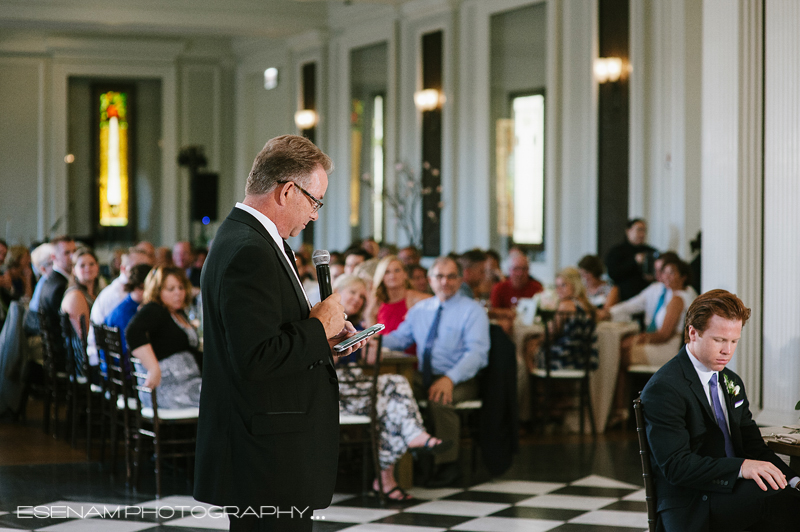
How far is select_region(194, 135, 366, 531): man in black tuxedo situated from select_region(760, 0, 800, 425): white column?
272 cm

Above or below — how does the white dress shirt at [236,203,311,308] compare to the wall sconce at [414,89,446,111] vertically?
below

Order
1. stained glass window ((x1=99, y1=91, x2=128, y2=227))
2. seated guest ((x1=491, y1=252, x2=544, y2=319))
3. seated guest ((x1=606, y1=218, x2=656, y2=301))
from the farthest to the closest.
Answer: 1. stained glass window ((x1=99, y1=91, x2=128, y2=227))
2. seated guest ((x1=606, y1=218, x2=656, y2=301))
3. seated guest ((x1=491, y1=252, x2=544, y2=319))

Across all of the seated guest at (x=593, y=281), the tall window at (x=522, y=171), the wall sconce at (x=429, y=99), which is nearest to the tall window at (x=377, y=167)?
the wall sconce at (x=429, y=99)

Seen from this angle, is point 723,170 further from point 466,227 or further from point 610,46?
point 466,227

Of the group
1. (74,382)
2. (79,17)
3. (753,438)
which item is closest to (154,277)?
(74,382)

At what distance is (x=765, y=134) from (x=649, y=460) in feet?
6.63

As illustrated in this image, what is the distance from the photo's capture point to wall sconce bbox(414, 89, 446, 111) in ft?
39.3

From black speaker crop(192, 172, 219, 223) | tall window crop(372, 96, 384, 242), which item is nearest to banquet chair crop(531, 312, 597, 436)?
→ tall window crop(372, 96, 384, 242)

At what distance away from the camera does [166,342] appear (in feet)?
18.0

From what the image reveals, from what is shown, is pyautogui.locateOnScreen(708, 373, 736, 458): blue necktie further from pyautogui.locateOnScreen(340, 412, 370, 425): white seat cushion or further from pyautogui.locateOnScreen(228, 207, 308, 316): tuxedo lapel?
pyautogui.locateOnScreen(340, 412, 370, 425): white seat cushion

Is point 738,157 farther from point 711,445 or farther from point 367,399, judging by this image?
point 367,399

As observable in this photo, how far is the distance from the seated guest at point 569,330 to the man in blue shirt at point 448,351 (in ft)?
4.90

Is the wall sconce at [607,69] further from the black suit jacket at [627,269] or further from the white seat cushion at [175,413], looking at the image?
the white seat cushion at [175,413]

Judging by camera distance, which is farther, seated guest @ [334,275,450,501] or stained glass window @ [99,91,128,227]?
stained glass window @ [99,91,128,227]
